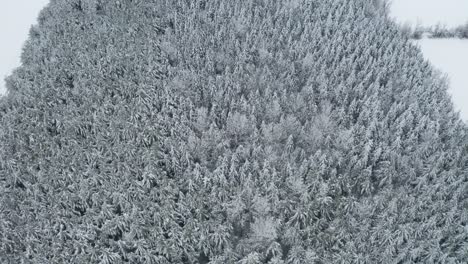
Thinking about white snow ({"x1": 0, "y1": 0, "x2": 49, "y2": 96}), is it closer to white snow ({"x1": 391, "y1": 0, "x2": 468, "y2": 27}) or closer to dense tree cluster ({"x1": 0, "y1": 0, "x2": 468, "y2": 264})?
dense tree cluster ({"x1": 0, "y1": 0, "x2": 468, "y2": 264})

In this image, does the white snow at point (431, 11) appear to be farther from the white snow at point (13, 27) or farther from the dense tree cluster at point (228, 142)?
the white snow at point (13, 27)

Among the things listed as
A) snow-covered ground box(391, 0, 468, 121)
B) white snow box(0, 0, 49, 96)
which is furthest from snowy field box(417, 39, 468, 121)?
white snow box(0, 0, 49, 96)

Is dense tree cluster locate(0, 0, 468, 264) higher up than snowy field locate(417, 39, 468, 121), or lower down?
lower down

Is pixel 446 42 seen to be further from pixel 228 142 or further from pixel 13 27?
pixel 13 27

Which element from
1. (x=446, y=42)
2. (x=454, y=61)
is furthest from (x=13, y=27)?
(x=446, y=42)

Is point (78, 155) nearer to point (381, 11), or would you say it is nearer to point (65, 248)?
point (65, 248)

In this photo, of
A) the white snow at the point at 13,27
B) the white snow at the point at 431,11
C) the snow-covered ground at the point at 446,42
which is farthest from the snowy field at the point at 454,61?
the white snow at the point at 13,27

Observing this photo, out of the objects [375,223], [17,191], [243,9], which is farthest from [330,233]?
[243,9]
